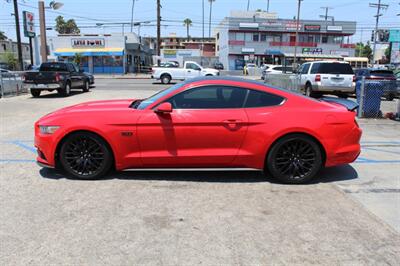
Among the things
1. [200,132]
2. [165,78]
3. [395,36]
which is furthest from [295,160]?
[395,36]

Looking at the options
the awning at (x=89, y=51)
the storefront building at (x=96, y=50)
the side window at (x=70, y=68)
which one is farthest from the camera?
the storefront building at (x=96, y=50)

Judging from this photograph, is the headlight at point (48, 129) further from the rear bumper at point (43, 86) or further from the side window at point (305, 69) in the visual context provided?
the side window at point (305, 69)

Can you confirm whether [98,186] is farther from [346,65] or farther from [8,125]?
[346,65]

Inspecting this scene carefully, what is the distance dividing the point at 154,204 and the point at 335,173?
10.1ft

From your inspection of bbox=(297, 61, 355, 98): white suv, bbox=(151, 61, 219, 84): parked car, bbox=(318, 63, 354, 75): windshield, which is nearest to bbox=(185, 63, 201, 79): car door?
bbox=(151, 61, 219, 84): parked car

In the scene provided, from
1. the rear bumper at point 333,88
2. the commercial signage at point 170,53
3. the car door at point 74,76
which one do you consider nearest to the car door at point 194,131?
the rear bumper at point 333,88

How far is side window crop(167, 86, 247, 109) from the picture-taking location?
5312mm

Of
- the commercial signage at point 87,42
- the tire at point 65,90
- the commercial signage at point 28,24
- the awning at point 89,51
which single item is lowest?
the tire at point 65,90

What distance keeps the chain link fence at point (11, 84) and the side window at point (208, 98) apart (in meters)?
15.8

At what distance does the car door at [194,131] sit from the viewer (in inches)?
204

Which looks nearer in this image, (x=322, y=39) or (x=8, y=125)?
(x=8, y=125)

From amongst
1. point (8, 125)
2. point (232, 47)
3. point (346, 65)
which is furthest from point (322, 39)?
point (8, 125)

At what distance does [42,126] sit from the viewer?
536cm

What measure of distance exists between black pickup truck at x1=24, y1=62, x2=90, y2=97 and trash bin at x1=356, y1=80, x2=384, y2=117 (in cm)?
1363
